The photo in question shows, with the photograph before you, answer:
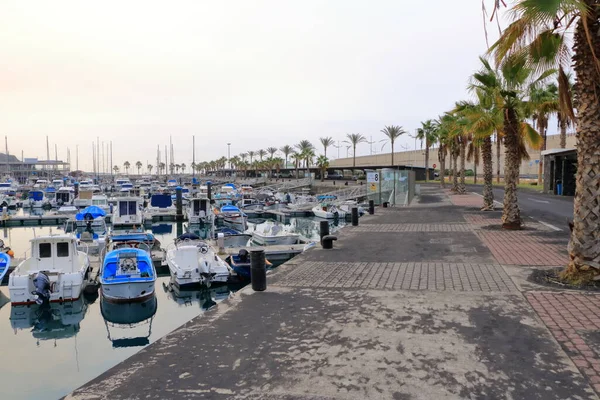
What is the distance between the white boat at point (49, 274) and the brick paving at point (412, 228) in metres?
12.2

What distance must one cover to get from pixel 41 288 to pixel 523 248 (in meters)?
17.2

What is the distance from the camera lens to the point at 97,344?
1488cm

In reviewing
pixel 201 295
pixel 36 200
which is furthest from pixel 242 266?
pixel 36 200

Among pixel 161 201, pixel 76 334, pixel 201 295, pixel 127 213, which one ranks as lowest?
pixel 76 334

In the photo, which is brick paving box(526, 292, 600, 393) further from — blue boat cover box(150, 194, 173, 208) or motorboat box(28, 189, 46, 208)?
motorboat box(28, 189, 46, 208)

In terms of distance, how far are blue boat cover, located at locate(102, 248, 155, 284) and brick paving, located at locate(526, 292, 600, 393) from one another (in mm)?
13716

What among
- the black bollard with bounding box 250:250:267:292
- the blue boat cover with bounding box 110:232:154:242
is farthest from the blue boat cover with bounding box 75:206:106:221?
the black bollard with bounding box 250:250:267:292

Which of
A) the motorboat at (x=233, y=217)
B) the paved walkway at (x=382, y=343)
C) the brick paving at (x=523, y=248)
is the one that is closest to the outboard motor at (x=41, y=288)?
the paved walkway at (x=382, y=343)

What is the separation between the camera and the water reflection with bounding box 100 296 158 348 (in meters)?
15.2

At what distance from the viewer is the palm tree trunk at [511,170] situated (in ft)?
63.2

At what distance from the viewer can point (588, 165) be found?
10.2 metres

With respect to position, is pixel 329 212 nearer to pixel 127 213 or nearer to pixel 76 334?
pixel 127 213

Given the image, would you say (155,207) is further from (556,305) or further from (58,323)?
(556,305)

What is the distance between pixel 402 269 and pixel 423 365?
6.21 meters
